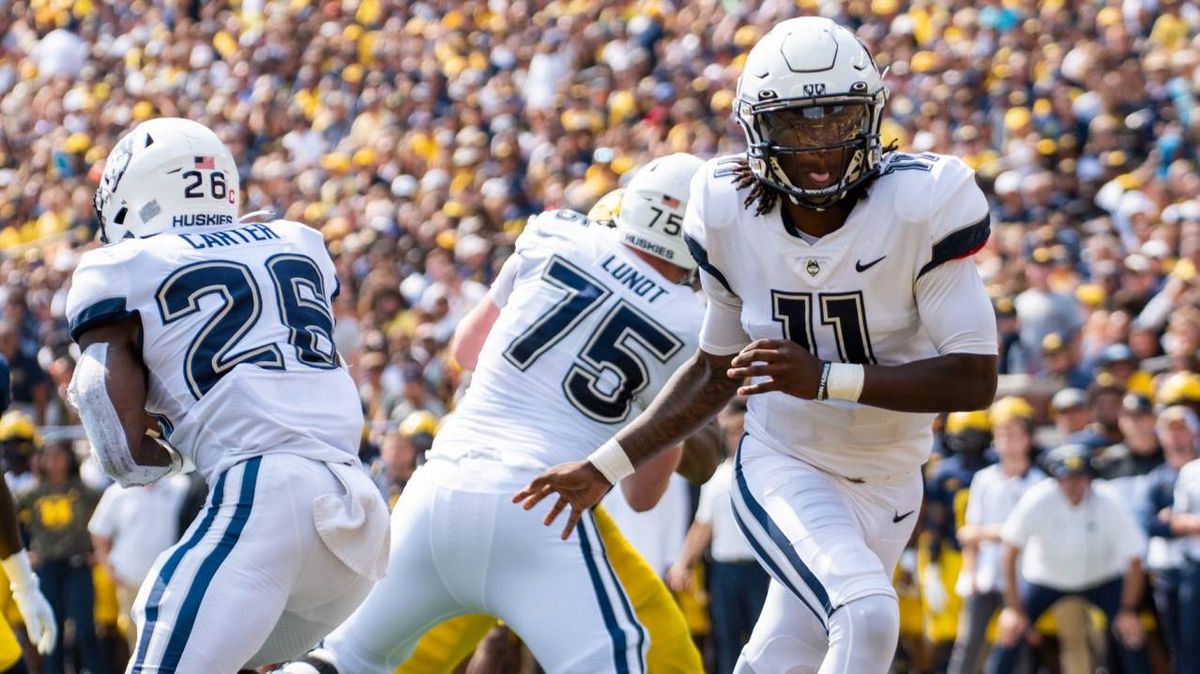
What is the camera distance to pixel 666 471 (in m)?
5.21

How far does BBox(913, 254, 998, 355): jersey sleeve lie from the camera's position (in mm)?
4219

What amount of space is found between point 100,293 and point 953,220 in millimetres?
1936

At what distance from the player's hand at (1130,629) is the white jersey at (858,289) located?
14.6 ft

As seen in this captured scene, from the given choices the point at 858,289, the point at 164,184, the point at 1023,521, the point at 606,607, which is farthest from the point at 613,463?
the point at 1023,521

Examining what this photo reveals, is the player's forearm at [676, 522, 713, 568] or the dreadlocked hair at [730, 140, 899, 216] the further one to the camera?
the player's forearm at [676, 522, 713, 568]

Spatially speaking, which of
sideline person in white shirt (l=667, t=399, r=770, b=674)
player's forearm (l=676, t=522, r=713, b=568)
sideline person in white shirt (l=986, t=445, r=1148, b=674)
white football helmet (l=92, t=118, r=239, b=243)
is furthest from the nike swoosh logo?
player's forearm (l=676, t=522, r=713, b=568)

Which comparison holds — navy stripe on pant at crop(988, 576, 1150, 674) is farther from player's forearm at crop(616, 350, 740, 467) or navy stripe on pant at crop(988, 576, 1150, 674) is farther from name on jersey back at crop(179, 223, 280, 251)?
name on jersey back at crop(179, 223, 280, 251)

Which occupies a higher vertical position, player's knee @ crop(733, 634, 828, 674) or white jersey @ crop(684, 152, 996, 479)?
white jersey @ crop(684, 152, 996, 479)

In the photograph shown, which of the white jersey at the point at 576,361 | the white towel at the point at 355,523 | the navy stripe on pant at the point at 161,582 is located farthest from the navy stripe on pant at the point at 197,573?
the white jersey at the point at 576,361

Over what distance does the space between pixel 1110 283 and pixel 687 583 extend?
3264mm

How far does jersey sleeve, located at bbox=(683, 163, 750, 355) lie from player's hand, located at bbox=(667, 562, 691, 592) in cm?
→ 503

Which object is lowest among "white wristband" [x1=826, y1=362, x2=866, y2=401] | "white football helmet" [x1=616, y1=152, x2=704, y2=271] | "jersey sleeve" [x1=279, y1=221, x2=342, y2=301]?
"white football helmet" [x1=616, y1=152, x2=704, y2=271]

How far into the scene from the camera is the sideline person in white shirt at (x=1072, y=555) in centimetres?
870

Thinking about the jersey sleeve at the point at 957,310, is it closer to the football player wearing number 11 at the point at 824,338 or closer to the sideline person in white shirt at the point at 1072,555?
the football player wearing number 11 at the point at 824,338
